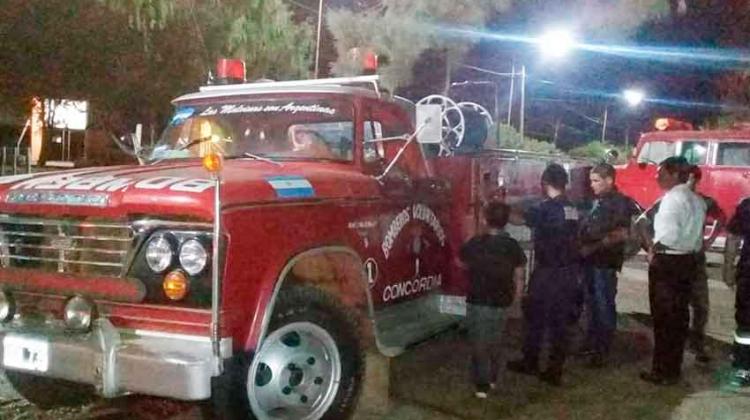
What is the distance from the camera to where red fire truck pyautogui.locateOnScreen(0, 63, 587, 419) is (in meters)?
4.80

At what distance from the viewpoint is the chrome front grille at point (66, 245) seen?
5004 mm

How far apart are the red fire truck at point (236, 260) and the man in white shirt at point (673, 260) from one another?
1711mm

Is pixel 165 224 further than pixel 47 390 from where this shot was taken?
No

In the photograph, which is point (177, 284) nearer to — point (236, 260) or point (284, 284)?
point (236, 260)

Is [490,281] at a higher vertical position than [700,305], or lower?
higher

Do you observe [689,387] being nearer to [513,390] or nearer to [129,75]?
[513,390]

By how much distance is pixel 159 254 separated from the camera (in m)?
4.88

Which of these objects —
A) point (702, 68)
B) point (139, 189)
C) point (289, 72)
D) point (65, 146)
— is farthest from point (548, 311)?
point (65, 146)

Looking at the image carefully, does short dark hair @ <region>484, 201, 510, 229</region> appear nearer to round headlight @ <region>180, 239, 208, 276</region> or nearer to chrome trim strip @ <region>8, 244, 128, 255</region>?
round headlight @ <region>180, 239, 208, 276</region>

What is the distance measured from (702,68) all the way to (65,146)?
76.3 feet

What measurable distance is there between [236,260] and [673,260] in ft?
11.6

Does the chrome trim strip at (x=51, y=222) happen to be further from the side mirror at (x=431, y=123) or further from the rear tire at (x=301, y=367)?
the side mirror at (x=431, y=123)

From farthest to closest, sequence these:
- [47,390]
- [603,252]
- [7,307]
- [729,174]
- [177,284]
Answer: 1. [729,174]
2. [603,252]
3. [47,390]
4. [7,307]
5. [177,284]

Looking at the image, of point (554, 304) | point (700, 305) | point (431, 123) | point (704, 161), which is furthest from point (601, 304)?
point (704, 161)
